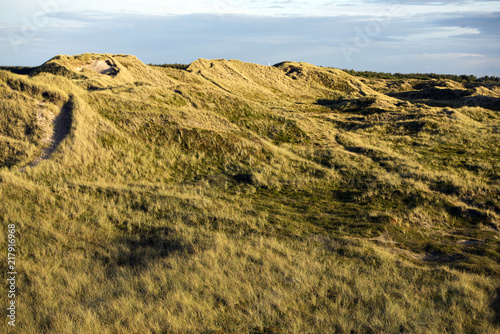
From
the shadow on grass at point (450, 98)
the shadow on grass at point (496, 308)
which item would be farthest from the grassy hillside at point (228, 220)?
the shadow on grass at point (450, 98)

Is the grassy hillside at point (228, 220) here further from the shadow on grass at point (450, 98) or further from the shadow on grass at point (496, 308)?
the shadow on grass at point (450, 98)

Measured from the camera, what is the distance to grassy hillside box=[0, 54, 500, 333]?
22.3ft

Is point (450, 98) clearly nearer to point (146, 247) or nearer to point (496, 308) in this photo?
point (496, 308)

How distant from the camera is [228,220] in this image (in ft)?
40.8

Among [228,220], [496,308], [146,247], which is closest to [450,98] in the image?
[228,220]

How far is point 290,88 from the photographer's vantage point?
235ft

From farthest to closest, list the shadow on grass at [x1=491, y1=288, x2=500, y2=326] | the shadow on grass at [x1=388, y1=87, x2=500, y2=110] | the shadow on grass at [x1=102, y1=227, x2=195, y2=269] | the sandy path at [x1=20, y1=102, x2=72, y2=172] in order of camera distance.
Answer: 1. the shadow on grass at [x1=388, y1=87, x2=500, y2=110]
2. the sandy path at [x1=20, y1=102, x2=72, y2=172]
3. the shadow on grass at [x1=102, y1=227, x2=195, y2=269]
4. the shadow on grass at [x1=491, y1=288, x2=500, y2=326]

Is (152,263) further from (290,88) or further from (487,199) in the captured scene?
(290,88)

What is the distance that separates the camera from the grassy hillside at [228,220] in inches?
267

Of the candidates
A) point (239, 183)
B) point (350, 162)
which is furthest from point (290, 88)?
point (239, 183)

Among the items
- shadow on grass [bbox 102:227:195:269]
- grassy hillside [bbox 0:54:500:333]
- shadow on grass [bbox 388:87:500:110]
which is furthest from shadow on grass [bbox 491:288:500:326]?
shadow on grass [bbox 388:87:500:110]

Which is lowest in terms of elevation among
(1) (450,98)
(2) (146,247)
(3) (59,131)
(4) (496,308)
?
(4) (496,308)

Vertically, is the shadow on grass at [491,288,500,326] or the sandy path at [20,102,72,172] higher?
the sandy path at [20,102,72,172]

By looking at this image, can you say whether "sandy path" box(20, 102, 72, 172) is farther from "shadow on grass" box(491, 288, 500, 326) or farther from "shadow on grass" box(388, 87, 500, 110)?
"shadow on grass" box(388, 87, 500, 110)
